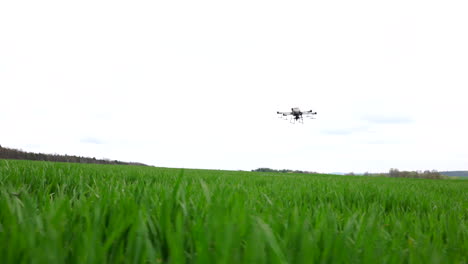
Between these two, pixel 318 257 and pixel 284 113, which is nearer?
pixel 318 257

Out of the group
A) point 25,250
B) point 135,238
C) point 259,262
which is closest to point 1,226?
point 25,250

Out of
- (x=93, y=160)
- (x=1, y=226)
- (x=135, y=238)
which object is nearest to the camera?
(x=135, y=238)

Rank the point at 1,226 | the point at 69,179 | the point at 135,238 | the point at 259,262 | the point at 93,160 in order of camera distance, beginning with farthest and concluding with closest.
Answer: the point at 93,160, the point at 69,179, the point at 1,226, the point at 135,238, the point at 259,262

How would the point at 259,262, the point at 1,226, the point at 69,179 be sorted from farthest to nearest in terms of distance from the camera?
the point at 69,179 < the point at 1,226 < the point at 259,262

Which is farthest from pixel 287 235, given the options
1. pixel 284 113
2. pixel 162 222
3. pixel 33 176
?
pixel 284 113

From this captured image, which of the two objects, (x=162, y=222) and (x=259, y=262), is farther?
(x=162, y=222)

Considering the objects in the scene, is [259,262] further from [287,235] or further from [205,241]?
[287,235]

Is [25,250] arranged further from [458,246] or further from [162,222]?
[458,246]

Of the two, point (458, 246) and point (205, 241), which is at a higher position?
point (205, 241)

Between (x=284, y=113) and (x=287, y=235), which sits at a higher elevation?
(x=284, y=113)
